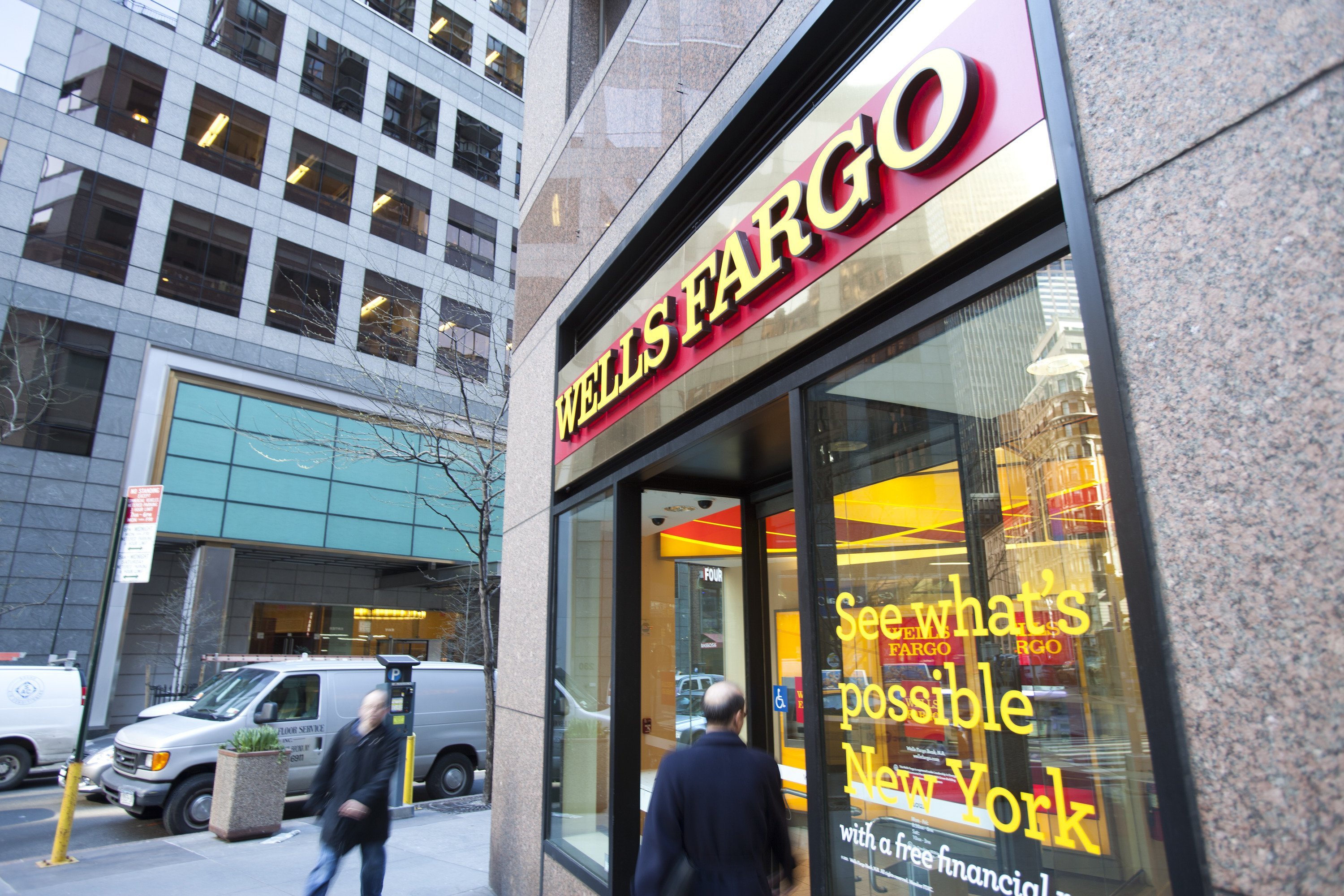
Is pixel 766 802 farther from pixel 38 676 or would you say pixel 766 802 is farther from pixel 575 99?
pixel 38 676

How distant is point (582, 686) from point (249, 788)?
595 centimetres

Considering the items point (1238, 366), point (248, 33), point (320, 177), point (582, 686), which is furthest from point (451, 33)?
point (1238, 366)

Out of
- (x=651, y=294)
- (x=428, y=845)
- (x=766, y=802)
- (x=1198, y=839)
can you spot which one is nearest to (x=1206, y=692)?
(x=1198, y=839)

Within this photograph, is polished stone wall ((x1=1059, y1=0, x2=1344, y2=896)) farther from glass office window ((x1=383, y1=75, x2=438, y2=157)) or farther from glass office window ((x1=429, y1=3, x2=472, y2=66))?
glass office window ((x1=429, y1=3, x2=472, y2=66))

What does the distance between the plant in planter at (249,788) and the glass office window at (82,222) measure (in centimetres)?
1925

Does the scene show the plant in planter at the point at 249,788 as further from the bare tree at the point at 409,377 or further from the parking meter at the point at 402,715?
the bare tree at the point at 409,377

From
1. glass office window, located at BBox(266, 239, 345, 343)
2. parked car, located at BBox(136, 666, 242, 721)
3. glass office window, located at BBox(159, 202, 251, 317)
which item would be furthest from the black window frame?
parked car, located at BBox(136, 666, 242, 721)

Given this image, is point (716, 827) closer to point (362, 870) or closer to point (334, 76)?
point (362, 870)

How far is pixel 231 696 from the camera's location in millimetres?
11586

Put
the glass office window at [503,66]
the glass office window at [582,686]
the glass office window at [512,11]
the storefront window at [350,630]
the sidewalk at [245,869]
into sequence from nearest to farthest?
the glass office window at [582,686]
the sidewalk at [245,869]
the storefront window at [350,630]
the glass office window at [503,66]
the glass office window at [512,11]

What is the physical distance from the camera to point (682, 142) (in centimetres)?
521

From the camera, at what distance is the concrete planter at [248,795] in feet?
30.7

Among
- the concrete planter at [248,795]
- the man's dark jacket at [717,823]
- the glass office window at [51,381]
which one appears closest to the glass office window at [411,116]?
the glass office window at [51,381]

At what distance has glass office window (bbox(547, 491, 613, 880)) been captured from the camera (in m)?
5.82
